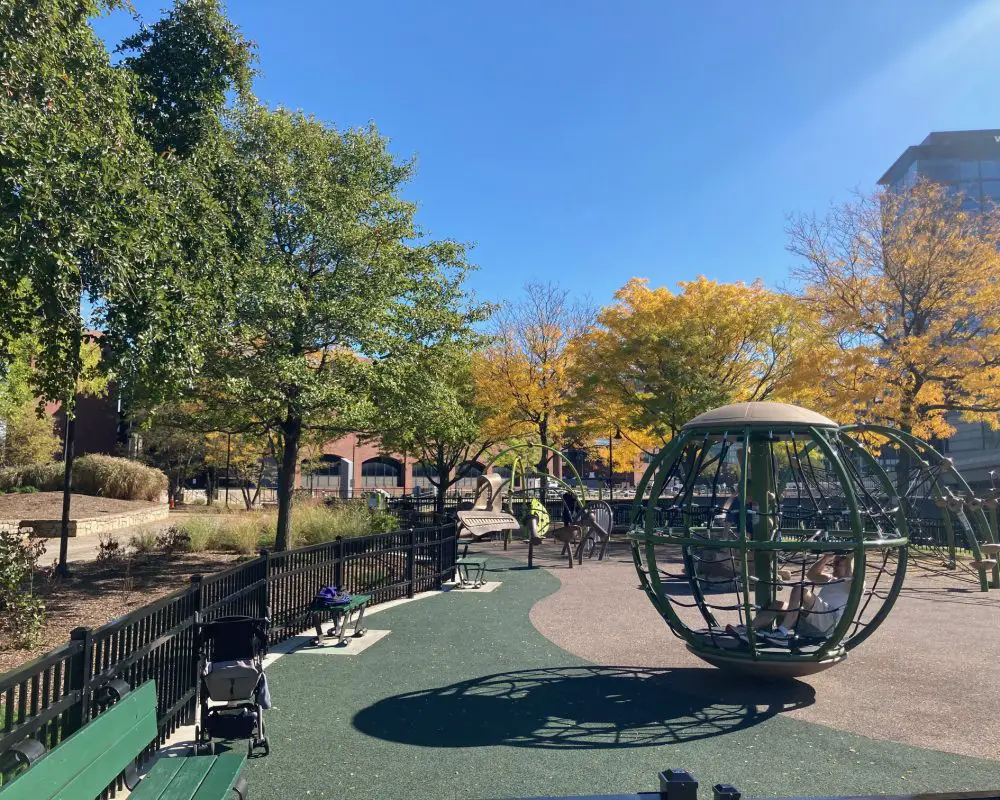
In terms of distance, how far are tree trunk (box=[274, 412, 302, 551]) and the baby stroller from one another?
881cm

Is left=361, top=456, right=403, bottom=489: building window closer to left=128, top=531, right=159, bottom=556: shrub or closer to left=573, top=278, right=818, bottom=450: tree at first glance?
left=573, top=278, right=818, bottom=450: tree

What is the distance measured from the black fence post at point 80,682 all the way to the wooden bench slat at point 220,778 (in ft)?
2.61

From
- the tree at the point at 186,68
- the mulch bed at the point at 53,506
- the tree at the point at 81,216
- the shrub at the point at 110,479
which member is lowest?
the mulch bed at the point at 53,506

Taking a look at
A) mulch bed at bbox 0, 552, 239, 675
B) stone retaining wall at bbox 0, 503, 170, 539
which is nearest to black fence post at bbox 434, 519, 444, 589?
mulch bed at bbox 0, 552, 239, 675

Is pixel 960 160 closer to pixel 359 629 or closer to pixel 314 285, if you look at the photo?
pixel 314 285

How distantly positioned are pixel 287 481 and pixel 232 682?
9.82 meters

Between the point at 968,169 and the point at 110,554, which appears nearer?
the point at 110,554

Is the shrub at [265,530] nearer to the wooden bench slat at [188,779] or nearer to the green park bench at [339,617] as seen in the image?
the green park bench at [339,617]

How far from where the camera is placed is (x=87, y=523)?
20797 mm

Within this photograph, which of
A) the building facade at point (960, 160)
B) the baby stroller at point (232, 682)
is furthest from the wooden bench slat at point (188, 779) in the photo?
the building facade at point (960, 160)

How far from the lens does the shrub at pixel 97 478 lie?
2703 cm

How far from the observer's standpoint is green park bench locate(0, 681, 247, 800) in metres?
2.76

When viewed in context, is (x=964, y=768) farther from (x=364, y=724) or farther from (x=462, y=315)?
(x=462, y=315)

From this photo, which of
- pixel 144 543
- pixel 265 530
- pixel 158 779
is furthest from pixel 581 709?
pixel 265 530
